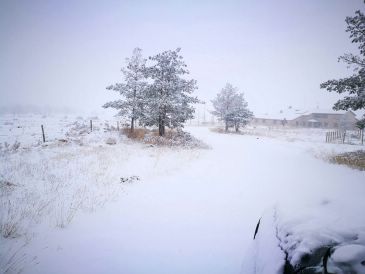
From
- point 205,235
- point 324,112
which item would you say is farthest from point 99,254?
point 324,112

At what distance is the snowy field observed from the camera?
8.63 feet

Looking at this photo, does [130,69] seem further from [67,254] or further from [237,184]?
[67,254]

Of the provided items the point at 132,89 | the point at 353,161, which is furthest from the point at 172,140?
the point at 353,161

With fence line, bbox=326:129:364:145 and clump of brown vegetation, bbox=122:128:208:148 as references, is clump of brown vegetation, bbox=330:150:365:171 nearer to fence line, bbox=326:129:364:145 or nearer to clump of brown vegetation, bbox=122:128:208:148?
clump of brown vegetation, bbox=122:128:208:148

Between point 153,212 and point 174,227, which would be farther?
point 153,212

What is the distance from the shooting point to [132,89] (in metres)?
21.8

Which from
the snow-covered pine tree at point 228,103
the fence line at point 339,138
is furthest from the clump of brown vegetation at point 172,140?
the fence line at point 339,138

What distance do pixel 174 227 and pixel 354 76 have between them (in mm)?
15585

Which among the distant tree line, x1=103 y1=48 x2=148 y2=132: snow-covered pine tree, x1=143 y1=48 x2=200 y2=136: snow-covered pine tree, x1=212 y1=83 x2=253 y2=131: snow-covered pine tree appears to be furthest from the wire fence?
x1=212 y1=83 x2=253 y2=131: snow-covered pine tree

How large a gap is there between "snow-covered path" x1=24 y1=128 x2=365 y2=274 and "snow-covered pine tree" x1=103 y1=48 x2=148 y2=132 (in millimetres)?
13179

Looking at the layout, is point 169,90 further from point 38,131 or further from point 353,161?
point 38,131

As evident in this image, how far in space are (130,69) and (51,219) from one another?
747 inches

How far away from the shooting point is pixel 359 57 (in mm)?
13305

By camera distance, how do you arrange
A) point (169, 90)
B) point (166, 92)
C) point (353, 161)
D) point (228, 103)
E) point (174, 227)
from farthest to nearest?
point (228, 103)
point (166, 92)
point (169, 90)
point (353, 161)
point (174, 227)
